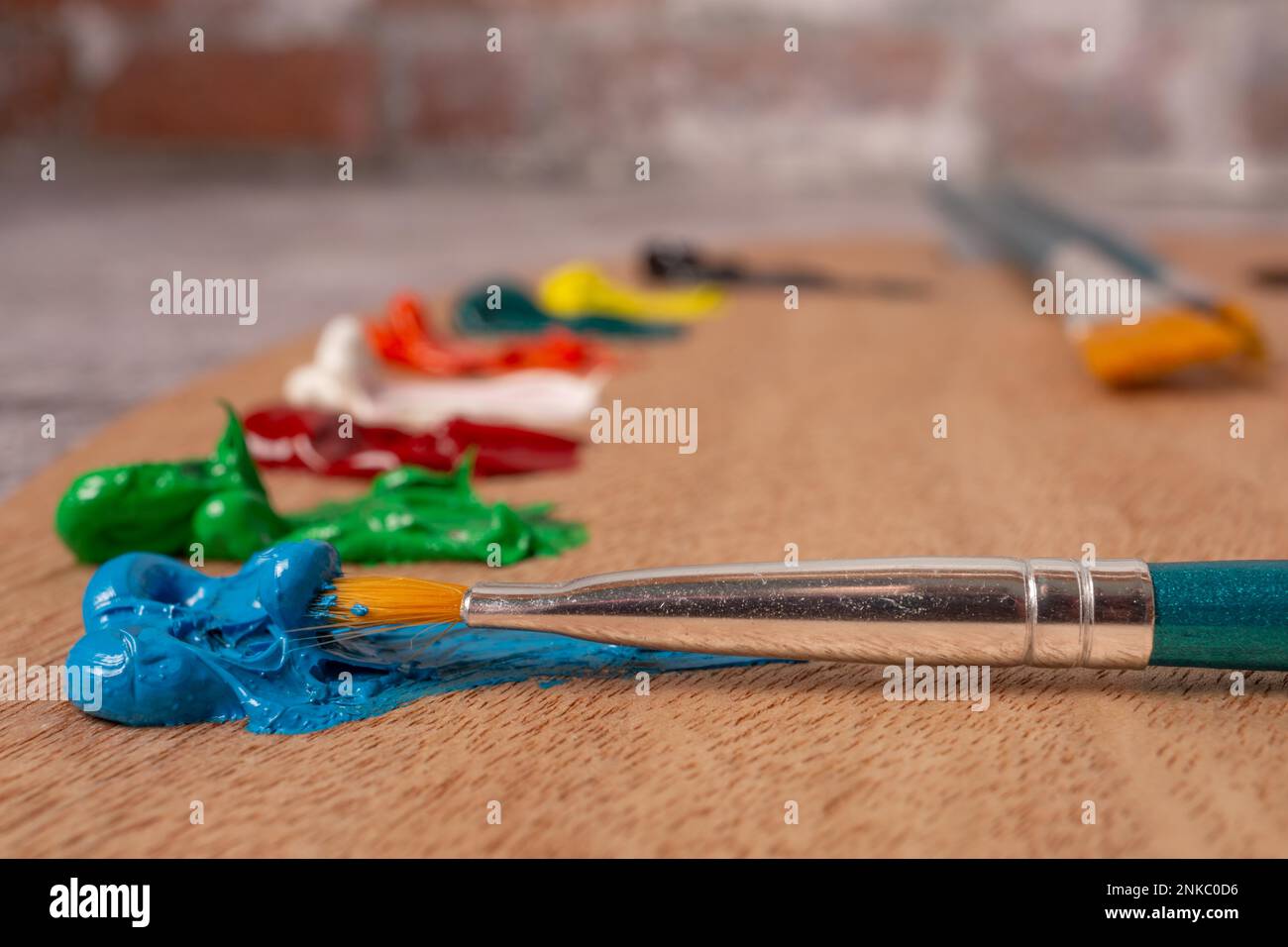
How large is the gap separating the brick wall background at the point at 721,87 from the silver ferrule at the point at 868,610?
214cm

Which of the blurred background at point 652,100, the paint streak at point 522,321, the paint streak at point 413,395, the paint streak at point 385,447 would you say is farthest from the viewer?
the blurred background at point 652,100

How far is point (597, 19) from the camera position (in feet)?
8.21

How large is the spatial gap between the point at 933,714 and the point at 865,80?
7.46 ft

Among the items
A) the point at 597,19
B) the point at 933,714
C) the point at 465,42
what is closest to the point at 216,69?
the point at 465,42

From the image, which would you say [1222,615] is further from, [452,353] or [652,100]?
[652,100]

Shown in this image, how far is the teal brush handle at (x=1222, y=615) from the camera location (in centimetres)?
41

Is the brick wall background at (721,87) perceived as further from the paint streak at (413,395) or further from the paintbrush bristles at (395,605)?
the paintbrush bristles at (395,605)

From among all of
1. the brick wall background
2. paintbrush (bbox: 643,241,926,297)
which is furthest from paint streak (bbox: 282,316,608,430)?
the brick wall background

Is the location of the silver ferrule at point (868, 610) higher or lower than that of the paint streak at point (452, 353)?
lower

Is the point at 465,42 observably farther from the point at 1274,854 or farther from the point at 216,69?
the point at 1274,854

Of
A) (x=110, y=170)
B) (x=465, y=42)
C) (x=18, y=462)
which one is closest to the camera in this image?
(x=18, y=462)

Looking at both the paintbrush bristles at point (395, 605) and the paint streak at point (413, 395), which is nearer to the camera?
the paintbrush bristles at point (395, 605)

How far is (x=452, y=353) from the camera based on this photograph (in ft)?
3.18

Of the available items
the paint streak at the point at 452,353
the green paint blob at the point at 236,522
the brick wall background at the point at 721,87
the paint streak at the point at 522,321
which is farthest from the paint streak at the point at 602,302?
the brick wall background at the point at 721,87
